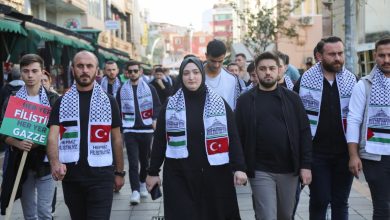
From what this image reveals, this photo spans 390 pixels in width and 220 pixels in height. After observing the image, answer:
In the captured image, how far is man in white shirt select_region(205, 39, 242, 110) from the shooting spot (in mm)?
6406

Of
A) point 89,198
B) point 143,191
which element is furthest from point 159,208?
point 89,198

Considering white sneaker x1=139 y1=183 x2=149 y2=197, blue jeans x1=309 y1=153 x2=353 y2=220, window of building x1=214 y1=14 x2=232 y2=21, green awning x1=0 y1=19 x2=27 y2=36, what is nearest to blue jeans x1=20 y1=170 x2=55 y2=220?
blue jeans x1=309 y1=153 x2=353 y2=220

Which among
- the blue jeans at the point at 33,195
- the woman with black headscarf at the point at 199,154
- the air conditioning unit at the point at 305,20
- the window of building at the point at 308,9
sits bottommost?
the blue jeans at the point at 33,195

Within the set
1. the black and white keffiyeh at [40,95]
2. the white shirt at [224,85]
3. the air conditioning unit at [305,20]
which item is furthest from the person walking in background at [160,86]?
the air conditioning unit at [305,20]

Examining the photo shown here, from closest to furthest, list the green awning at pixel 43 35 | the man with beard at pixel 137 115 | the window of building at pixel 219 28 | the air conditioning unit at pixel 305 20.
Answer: the man with beard at pixel 137 115 → the green awning at pixel 43 35 → the air conditioning unit at pixel 305 20 → the window of building at pixel 219 28

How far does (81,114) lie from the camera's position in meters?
4.98

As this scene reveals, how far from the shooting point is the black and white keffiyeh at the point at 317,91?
5.58 m

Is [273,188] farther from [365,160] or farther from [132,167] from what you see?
[132,167]

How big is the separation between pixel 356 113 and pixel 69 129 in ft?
8.37

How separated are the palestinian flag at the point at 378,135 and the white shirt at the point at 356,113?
118mm

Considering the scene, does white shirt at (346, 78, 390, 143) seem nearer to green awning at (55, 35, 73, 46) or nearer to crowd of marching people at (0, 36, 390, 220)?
crowd of marching people at (0, 36, 390, 220)

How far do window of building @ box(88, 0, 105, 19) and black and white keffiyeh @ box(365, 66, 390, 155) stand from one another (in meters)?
28.1

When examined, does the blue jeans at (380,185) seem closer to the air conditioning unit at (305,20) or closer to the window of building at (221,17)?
the air conditioning unit at (305,20)

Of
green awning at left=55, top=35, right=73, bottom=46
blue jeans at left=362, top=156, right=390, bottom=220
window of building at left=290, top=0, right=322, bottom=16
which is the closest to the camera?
blue jeans at left=362, top=156, right=390, bottom=220
